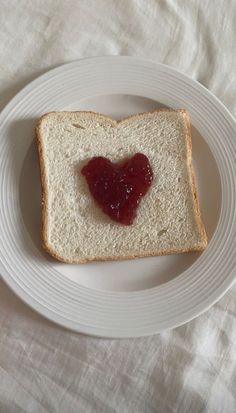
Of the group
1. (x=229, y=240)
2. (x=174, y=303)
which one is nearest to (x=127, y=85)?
(x=229, y=240)

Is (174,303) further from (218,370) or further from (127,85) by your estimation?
(127,85)

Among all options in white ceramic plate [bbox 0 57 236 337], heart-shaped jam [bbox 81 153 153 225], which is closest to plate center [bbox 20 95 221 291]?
white ceramic plate [bbox 0 57 236 337]

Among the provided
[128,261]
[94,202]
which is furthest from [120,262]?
[94,202]

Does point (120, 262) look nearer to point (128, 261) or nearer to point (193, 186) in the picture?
point (128, 261)

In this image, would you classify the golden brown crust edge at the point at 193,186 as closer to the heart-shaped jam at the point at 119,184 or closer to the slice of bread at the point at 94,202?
the slice of bread at the point at 94,202

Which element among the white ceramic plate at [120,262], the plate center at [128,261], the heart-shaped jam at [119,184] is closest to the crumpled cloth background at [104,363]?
the white ceramic plate at [120,262]

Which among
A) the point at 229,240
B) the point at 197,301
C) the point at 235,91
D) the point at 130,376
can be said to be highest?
the point at 235,91
